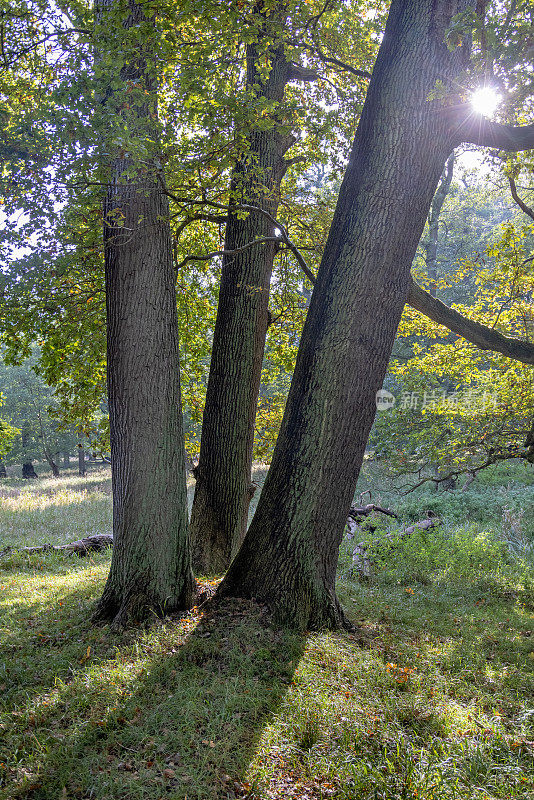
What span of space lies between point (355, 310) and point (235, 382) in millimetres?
2399

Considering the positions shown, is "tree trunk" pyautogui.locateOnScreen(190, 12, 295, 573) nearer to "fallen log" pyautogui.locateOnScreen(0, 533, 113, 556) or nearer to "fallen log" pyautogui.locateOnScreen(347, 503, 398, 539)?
"fallen log" pyautogui.locateOnScreen(0, 533, 113, 556)

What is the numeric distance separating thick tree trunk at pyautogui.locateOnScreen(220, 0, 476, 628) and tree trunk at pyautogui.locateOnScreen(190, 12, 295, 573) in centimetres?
186

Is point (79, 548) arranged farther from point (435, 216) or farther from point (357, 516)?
point (435, 216)

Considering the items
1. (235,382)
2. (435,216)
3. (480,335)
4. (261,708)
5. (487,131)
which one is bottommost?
(261,708)

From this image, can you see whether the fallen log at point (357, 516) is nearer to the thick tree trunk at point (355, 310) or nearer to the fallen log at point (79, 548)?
the fallen log at point (79, 548)

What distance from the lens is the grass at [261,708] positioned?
2461 millimetres

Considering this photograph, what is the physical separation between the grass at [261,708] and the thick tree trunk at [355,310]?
0.64m

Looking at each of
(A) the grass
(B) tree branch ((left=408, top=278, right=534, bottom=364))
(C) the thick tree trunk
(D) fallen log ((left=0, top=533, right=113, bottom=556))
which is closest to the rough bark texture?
(B) tree branch ((left=408, top=278, right=534, bottom=364))

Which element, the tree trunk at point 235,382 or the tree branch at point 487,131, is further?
the tree trunk at point 235,382

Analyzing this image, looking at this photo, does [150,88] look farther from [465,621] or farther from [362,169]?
[465,621]

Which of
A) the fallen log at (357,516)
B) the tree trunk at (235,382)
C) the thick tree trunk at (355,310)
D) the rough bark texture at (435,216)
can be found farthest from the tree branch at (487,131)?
the rough bark texture at (435,216)

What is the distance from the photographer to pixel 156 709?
2984 millimetres

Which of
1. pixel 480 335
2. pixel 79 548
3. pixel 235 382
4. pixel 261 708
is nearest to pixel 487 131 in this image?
pixel 480 335

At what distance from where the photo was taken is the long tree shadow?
8.12 ft
